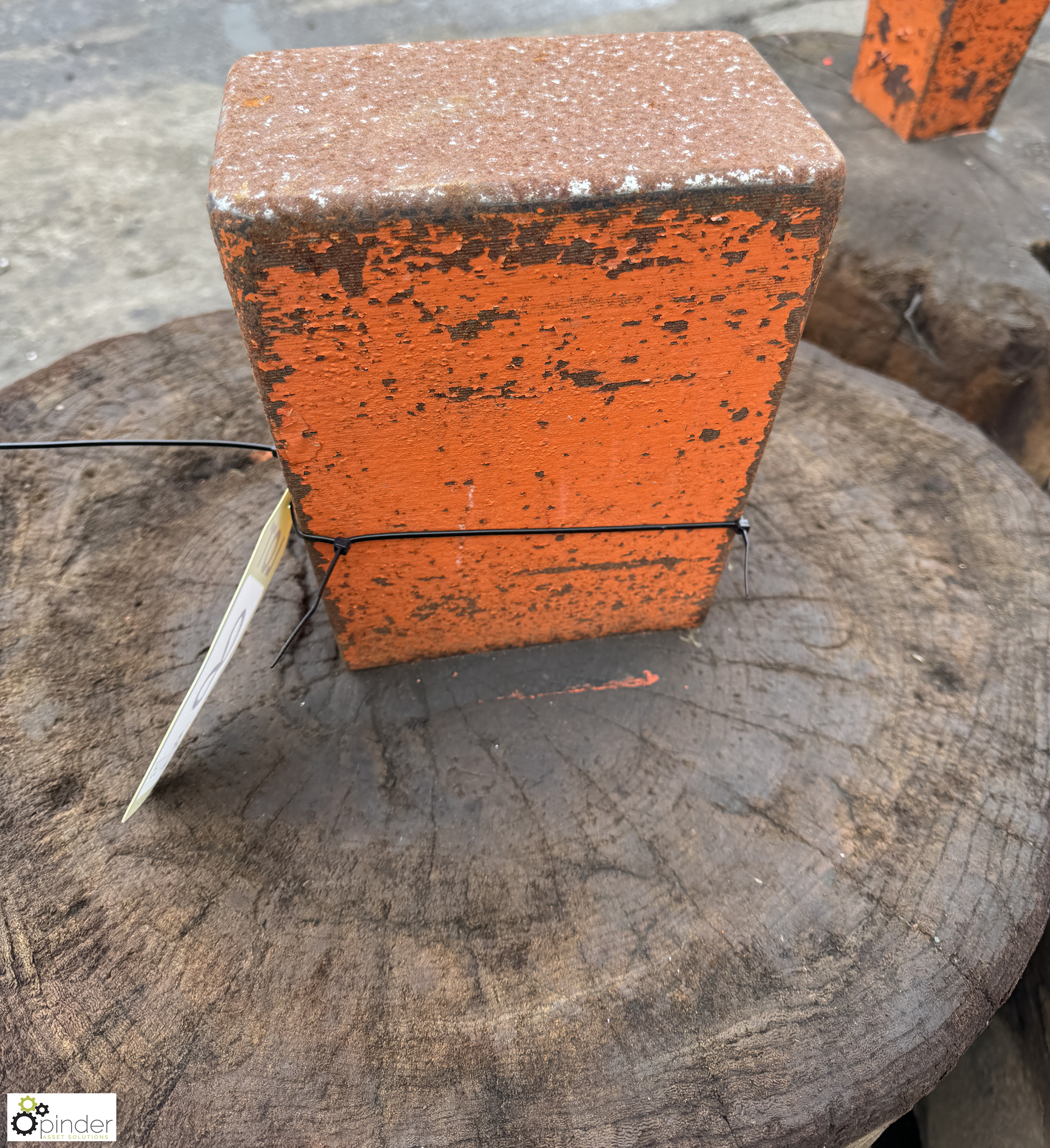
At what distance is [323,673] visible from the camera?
109 cm

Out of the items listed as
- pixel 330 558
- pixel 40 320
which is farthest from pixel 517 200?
pixel 40 320

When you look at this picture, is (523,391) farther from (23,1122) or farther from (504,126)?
(23,1122)

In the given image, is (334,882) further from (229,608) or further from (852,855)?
(852,855)

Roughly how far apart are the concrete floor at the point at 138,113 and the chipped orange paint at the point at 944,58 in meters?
0.43

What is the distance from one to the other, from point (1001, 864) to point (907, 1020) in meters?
0.22

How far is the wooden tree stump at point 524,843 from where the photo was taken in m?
0.81

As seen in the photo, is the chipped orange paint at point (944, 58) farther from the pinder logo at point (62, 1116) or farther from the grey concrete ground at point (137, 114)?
the pinder logo at point (62, 1116)

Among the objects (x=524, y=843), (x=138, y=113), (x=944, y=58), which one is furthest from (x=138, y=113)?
(x=524, y=843)

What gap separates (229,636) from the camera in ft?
2.85

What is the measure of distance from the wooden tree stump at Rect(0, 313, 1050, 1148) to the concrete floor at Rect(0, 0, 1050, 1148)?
170 cm

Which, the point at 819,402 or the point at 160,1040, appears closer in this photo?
the point at 160,1040

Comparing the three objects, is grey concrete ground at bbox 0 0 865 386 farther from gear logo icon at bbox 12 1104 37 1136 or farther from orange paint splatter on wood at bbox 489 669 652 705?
gear logo icon at bbox 12 1104 37 1136

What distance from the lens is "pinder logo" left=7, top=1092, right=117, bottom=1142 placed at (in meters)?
0.77

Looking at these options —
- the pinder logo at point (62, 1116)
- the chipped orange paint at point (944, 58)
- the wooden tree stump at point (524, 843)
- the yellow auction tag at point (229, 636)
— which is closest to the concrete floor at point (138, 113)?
the chipped orange paint at point (944, 58)
